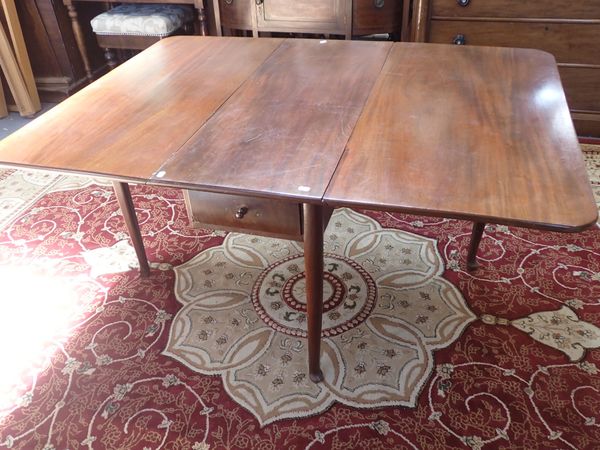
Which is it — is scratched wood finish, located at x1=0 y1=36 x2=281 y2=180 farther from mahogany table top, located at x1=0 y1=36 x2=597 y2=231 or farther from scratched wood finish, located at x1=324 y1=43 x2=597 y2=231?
scratched wood finish, located at x1=324 y1=43 x2=597 y2=231

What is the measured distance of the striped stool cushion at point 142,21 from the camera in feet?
8.30

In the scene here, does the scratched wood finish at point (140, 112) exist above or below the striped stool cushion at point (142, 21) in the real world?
above

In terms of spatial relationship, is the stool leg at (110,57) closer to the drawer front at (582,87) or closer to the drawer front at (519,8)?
the drawer front at (519,8)

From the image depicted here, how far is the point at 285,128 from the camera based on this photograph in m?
1.14

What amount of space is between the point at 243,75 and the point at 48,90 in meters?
2.07

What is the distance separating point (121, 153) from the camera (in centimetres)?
107

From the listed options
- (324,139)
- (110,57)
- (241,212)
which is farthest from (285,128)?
(110,57)

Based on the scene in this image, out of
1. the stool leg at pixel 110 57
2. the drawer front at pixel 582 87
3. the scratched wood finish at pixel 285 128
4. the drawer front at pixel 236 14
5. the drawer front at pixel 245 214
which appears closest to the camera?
the scratched wood finish at pixel 285 128

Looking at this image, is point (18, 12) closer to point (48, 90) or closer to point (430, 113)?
point (48, 90)

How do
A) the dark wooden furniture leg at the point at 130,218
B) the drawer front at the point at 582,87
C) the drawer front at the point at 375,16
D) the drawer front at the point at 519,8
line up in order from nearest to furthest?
the dark wooden furniture leg at the point at 130,218 → the drawer front at the point at 519,8 → the drawer front at the point at 582,87 → the drawer front at the point at 375,16

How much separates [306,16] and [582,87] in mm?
1306

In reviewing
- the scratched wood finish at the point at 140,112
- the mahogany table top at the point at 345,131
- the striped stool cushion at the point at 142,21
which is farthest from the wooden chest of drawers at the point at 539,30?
the striped stool cushion at the point at 142,21

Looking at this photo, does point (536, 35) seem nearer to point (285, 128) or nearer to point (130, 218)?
point (285, 128)

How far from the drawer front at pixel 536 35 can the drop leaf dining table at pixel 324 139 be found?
792 millimetres
